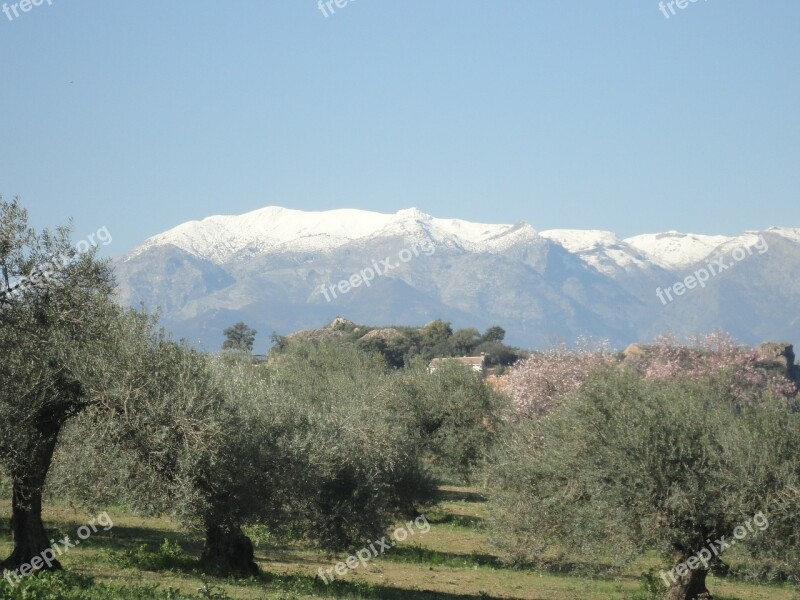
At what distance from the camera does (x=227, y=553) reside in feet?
82.2

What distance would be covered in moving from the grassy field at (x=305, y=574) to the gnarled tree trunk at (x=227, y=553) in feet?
1.56

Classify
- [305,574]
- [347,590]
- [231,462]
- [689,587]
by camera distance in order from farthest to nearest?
[305,574], [689,587], [347,590], [231,462]

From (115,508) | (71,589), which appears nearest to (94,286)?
Result: (71,589)

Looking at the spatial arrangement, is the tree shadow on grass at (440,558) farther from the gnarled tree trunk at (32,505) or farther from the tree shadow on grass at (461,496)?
the tree shadow on grass at (461,496)

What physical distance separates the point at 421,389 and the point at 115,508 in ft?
73.7

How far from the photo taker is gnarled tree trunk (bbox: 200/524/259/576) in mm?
24859

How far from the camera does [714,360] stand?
243 feet

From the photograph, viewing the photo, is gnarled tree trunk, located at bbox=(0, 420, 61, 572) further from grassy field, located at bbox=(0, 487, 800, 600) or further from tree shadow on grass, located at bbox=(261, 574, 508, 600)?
tree shadow on grass, located at bbox=(261, 574, 508, 600)

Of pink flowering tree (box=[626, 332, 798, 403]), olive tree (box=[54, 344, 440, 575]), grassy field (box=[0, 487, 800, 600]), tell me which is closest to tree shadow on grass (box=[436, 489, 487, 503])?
grassy field (box=[0, 487, 800, 600])

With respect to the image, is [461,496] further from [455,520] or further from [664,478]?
[664,478]

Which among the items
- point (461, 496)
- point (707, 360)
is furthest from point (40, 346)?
point (707, 360)

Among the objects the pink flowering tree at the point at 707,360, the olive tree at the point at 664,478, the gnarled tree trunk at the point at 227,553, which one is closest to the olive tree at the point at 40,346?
the gnarled tree trunk at the point at 227,553

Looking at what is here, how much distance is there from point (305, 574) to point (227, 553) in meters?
2.52

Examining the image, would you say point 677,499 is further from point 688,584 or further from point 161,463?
point 161,463
